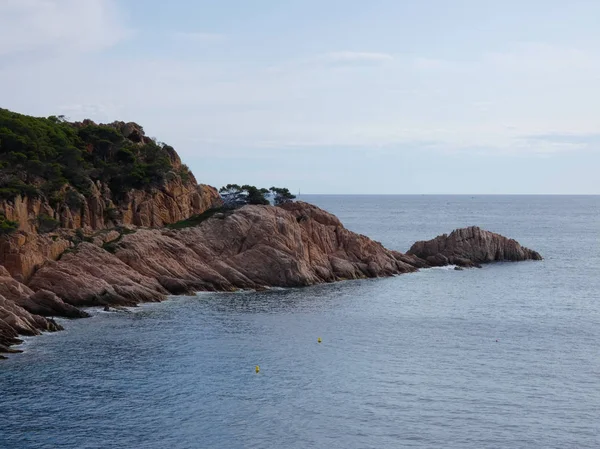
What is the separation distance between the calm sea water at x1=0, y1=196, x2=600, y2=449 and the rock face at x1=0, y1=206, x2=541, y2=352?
3.83 metres

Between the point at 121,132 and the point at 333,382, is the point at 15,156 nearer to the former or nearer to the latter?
the point at 121,132

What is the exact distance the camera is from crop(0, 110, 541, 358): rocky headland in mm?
76750

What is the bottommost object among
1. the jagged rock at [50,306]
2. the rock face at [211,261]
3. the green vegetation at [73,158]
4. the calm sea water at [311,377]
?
the calm sea water at [311,377]

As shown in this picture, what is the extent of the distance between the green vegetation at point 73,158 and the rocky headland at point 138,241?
17 centimetres

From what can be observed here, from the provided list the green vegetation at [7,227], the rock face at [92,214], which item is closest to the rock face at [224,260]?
the rock face at [92,214]

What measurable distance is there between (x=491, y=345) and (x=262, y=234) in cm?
3911

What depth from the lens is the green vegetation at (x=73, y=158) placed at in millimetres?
94625

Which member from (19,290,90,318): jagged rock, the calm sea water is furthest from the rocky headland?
the calm sea water

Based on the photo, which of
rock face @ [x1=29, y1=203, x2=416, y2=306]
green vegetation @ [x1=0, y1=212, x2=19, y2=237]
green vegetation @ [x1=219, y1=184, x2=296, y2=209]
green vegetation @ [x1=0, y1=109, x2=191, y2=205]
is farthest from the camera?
green vegetation @ [x1=219, y1=184, x2=296, y2=209]

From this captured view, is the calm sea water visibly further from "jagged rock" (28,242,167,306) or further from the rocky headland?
the rocky headland

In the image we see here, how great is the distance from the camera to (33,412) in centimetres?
4584

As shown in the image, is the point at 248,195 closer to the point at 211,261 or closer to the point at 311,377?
the point at 211,261

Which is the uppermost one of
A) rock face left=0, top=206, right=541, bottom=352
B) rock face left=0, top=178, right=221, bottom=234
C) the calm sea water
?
rock face left=0, top=178, right=221, bottom=234

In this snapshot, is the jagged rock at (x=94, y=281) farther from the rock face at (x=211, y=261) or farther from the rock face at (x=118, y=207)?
the rock face at (x=118, y=207)
